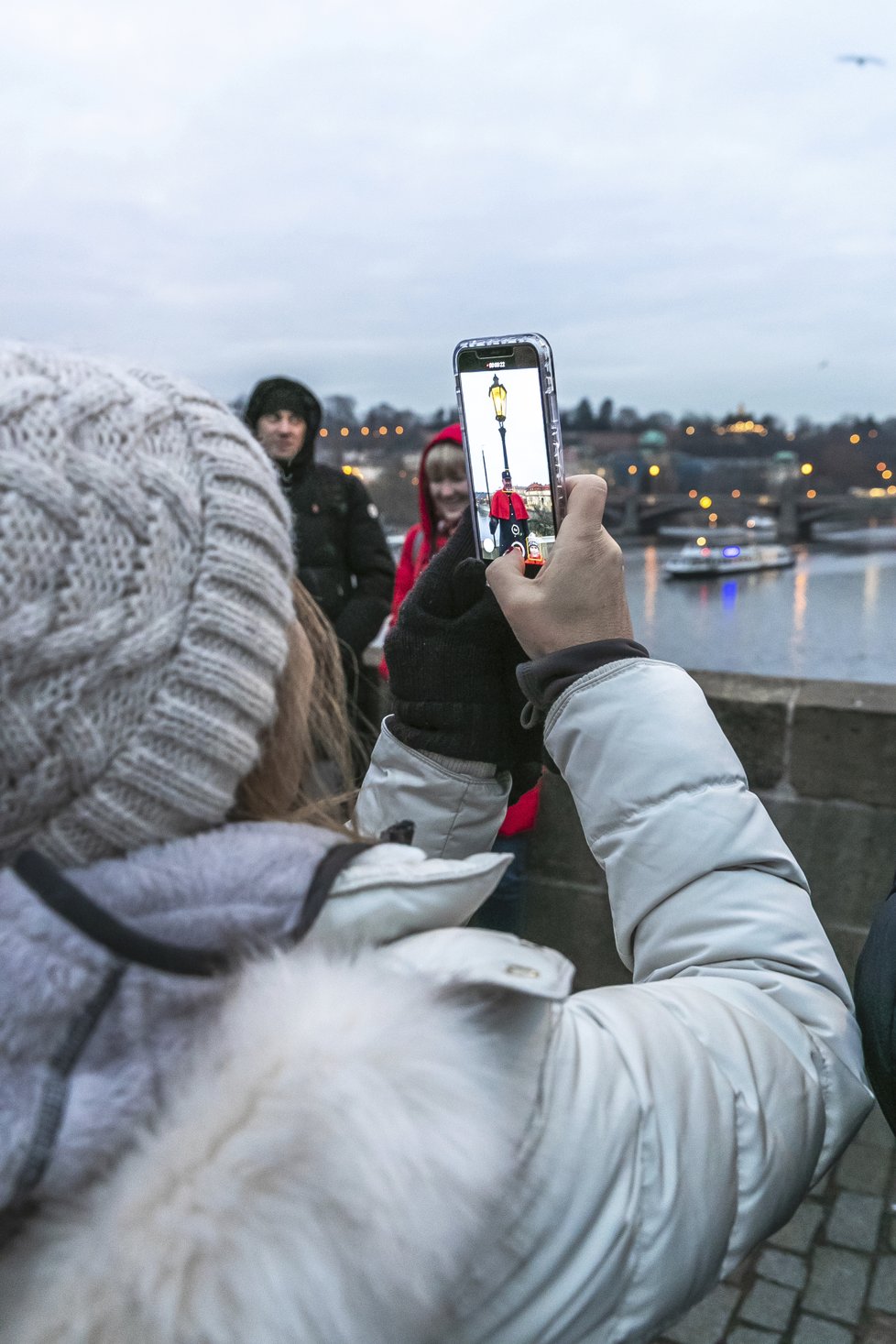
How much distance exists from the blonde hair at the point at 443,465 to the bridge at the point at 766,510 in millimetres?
1527

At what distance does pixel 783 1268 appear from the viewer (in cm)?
266

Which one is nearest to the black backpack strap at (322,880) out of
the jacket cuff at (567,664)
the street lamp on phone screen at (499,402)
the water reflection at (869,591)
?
the jacket cuff at (567,664)

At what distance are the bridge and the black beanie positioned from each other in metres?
1.73

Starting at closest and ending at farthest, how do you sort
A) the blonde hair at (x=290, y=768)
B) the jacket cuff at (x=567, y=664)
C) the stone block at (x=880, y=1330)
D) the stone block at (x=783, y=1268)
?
1. the blonde hair at (x=290, y=768)
2. the jacket cuff at (x=567, y=664)
3. the stone block at (x=880, y=1330)
4. the stone block at (x=783, y=1268)

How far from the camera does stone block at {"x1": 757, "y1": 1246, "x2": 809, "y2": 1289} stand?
103 inches

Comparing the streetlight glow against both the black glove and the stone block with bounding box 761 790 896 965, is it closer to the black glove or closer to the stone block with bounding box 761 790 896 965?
the black glove

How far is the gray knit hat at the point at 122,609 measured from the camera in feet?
2.44

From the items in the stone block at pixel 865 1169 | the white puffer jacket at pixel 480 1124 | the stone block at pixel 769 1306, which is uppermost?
the white puffer jacket at pixel 480 1124

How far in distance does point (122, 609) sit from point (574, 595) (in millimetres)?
614

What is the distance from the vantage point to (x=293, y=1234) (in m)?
0.67

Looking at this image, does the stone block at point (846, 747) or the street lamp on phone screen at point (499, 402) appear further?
the stone block at point (846, 747)

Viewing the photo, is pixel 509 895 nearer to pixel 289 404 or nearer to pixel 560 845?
pixel 560 845

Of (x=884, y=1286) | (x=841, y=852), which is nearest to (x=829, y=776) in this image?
(x=841, y=852)

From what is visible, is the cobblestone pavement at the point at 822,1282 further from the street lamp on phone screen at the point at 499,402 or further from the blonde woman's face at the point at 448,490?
A: the blonde woman's face at the point at 448,490
